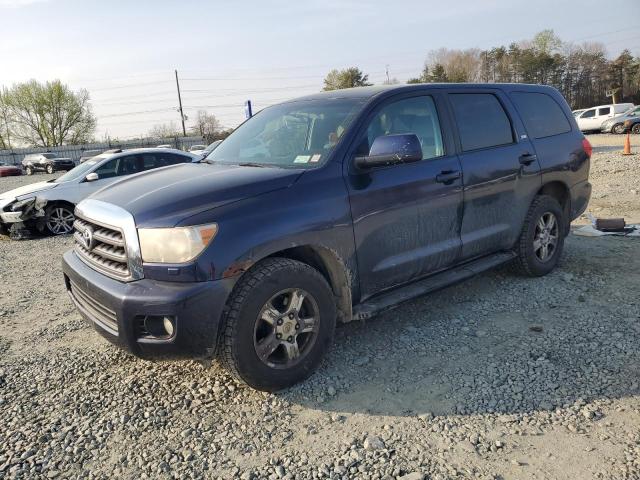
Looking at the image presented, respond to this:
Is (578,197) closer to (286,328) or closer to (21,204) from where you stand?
(286,328)

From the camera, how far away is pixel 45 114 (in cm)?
6450

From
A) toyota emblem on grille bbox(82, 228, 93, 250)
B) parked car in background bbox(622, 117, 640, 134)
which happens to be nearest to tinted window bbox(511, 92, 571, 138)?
toyota emblem on grille bbox(82, 228, 93, 250)

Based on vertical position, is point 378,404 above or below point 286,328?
below

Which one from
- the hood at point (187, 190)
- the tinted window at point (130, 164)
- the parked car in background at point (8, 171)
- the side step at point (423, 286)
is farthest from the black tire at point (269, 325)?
the parked car in background at point (8, 171)

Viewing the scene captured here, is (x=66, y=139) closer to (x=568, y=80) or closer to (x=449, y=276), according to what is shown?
(x=568, y=80)

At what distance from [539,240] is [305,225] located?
298cm

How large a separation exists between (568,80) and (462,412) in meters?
63.7

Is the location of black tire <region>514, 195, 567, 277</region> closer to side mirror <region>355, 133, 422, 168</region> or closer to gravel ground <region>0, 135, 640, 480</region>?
gravel ground <region>0, 135, 640, 480</region>

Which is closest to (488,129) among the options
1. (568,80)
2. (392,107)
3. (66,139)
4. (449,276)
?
(392,107)

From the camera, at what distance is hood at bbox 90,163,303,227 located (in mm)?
2797

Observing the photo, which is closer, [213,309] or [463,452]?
[463,452]

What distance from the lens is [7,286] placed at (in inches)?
234

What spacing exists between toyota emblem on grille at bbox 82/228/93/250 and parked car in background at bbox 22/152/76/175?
40.9 metres

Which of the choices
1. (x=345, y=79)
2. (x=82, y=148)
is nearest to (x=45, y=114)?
(x=82, y=148)
